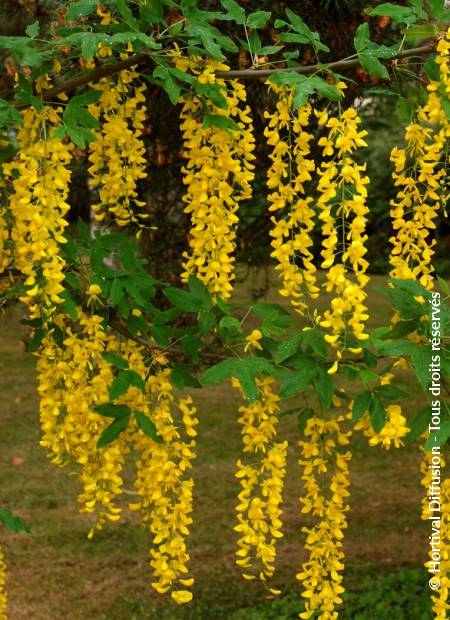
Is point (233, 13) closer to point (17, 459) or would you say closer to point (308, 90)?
point (308, 90)

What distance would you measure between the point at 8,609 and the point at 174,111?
295 centimetres

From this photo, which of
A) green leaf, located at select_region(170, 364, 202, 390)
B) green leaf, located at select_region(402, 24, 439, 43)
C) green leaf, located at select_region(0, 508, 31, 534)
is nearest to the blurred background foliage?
green leaf, located at select_region(402, 24, 439, 43)

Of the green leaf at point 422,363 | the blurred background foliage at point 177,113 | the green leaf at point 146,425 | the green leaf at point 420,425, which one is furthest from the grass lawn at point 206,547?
the green leaf at point 422,363

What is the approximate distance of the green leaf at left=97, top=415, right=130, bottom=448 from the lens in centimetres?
238

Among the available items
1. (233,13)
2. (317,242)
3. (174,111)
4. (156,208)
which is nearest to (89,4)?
(233,13)

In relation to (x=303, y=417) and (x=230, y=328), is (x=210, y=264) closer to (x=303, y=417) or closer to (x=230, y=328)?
(x=230, y=328)

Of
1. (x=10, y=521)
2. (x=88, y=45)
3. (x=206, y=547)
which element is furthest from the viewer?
(x=206, y=547)

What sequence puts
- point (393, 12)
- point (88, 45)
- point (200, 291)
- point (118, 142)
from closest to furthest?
1. point (88, 45)
2. point (393, 12)
3. point (200, 291)
4. point (118, 142)

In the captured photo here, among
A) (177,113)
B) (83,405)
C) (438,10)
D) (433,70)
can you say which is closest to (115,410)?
(83,405)

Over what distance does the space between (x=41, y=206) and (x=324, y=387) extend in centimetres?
85

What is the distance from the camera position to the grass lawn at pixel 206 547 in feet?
17.0

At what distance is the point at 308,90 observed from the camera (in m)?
2.17

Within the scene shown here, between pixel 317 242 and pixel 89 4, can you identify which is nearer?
pixel 89 4

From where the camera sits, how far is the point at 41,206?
2.34m
